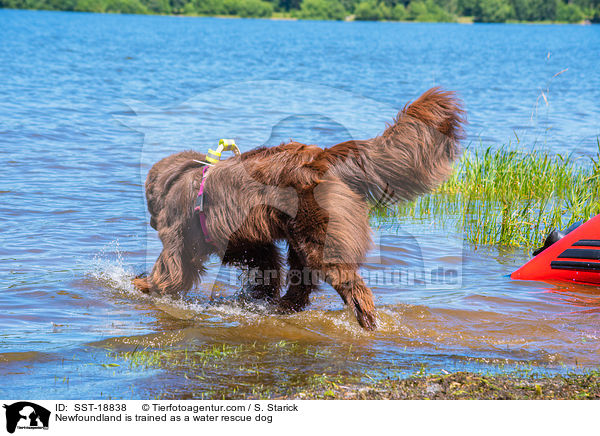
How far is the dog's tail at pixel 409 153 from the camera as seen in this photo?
446 cm

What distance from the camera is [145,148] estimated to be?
20.6ft

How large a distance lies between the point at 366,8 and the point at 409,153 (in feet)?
281

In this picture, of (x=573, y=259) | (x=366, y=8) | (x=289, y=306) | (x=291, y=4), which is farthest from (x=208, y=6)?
(x=289, y=306)

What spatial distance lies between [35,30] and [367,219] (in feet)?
146

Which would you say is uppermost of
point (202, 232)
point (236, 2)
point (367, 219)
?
point (236, 2)

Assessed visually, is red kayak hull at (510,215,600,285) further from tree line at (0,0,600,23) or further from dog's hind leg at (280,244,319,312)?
tree line at (0,0,600,23)

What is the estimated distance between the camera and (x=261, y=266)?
566 centimetres

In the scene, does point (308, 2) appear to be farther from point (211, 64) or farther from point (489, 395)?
point (489, 395)

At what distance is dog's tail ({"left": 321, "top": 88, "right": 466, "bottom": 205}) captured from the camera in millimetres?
4461

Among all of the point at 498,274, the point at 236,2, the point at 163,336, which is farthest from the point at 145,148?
the point at 236,2

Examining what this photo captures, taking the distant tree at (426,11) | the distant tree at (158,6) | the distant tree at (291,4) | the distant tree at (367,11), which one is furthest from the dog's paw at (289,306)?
the distant tree at (426,11)
